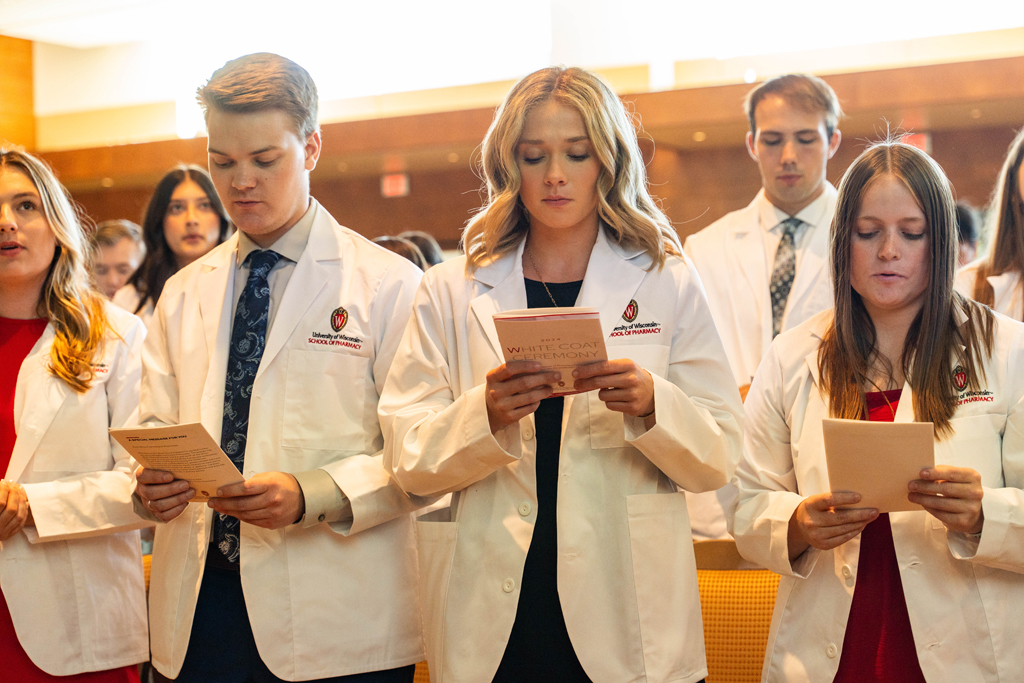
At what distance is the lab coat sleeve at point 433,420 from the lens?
70.5 inches

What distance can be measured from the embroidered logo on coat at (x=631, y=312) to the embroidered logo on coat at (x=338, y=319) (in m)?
0.68

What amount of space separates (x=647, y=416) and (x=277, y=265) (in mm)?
1014

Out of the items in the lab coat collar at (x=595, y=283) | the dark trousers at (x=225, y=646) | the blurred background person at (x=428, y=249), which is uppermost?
the blurred background person at (x=428, y=249)

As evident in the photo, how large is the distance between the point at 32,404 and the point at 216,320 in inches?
23.7

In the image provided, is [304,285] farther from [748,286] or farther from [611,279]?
[748,286]

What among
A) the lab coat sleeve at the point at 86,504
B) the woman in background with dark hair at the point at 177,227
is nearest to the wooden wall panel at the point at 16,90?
the woman in background with dark hair at the point at 177,227

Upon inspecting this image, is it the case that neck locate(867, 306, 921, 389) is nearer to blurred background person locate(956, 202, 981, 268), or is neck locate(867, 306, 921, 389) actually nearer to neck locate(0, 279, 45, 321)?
neck locate(0, 279, 45, 321)

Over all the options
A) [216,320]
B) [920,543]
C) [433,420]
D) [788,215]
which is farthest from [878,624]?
[788,215]

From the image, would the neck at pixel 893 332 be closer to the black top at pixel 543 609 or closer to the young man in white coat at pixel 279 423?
the black top at pixel 543 609

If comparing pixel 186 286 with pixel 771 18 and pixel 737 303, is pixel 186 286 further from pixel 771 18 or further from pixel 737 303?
pixel 771 18

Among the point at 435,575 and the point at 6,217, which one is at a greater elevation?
the point at 6,217

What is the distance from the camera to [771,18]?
5.37 meters

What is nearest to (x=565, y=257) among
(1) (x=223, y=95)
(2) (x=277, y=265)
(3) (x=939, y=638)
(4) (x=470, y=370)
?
(4) (x=470, y=370)

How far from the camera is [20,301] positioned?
2.57m
